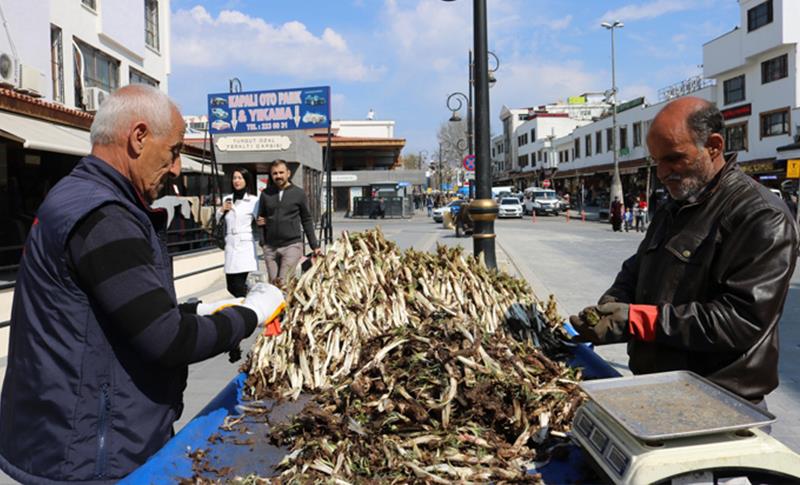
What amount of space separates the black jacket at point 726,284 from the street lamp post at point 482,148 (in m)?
4.41

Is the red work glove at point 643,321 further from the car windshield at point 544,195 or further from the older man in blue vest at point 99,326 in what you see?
the car windshield at point 544,195

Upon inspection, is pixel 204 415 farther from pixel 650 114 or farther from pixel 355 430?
pixel 650 114

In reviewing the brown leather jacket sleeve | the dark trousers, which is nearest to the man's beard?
the brown leather jacket sleeve

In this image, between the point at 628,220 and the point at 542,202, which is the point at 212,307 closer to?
the point at 628,220

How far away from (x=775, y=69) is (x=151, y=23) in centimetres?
3269

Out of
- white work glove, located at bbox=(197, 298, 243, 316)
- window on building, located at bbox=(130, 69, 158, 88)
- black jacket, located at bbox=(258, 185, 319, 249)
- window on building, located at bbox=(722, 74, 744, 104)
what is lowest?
white work glove, located at bbox=(197, 298, 243, 316)

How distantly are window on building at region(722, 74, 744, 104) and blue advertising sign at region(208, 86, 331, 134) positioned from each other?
33256 millimetres

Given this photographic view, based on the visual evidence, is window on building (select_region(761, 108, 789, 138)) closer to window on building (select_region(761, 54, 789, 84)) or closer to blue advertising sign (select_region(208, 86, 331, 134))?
window on building (select_region(761, 54, 789, 84))

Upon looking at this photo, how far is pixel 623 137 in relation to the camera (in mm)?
54531

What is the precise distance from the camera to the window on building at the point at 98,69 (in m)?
18.7

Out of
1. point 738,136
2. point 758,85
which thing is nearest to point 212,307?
point 758,85

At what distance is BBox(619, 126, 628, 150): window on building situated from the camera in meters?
53.8

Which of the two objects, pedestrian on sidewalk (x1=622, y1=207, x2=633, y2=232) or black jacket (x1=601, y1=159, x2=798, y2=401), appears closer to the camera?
black jacket (x1=601, y1=159, x2=798, y2=401)

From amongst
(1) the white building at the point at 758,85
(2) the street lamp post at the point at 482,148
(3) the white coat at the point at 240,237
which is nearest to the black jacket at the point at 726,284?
(2) the street lamp post at the point at 482,148
